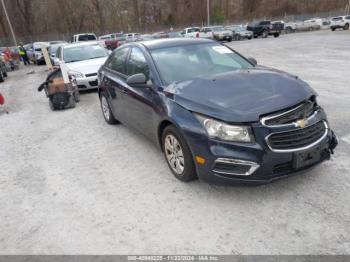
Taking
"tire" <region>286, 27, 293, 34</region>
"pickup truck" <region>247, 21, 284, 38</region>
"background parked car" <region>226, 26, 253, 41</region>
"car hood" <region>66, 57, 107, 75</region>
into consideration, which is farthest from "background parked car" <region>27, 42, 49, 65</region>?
"tire" <region>286, 27, 293, 34</region>

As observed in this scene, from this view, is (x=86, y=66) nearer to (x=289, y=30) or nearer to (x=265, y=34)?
(x=265, y=34)

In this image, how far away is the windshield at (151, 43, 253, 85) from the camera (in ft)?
12.9

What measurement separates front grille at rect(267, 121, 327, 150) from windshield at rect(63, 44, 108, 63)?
8932 mm

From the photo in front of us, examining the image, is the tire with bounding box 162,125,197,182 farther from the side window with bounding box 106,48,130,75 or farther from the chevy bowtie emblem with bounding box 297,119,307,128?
the side window with bounding box 106,48,130,75

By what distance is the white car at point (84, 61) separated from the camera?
915 cm

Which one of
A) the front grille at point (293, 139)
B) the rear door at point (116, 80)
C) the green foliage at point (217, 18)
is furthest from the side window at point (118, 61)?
the green foliage at point (217, 18)

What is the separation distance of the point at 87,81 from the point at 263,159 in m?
7.53

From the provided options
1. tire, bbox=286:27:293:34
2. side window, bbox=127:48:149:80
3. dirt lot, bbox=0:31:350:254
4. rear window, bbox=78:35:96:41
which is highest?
side window, bbox=127:48:149:80

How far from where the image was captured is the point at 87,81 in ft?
30.0

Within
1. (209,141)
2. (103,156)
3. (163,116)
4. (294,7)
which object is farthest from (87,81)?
(294,7)

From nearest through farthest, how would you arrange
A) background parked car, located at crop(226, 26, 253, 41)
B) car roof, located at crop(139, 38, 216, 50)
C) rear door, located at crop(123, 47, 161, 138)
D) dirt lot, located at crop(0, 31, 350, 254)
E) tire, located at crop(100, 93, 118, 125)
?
1. dirt lot, located at crop(0, 31, 350, 254)
2. rear door, located at crop(123, 47, 161, 138)
3. car roof, located at crop(139, 38, 216, 50)
4. tire, located at crop(100, 93, 118, 125)
5. background parked car, located at crop(226, 26, 253, 41)

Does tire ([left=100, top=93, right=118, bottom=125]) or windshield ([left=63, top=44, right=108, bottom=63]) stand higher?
windshield ([left=63, top=44, right=108, bottom=63])

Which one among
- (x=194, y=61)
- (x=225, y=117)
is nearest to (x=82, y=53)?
(x=194, y=61)

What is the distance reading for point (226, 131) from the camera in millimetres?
Answer: 2904
